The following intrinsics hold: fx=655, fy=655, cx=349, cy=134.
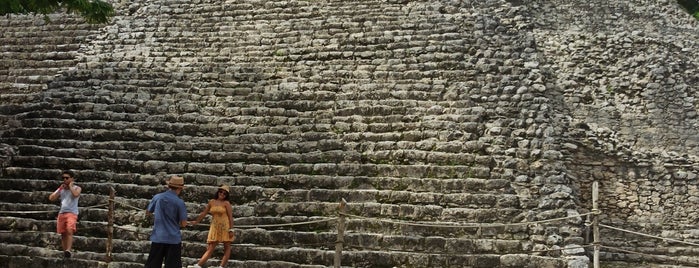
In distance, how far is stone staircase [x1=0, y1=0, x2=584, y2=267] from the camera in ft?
22.2

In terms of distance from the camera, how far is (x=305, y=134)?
320 inches

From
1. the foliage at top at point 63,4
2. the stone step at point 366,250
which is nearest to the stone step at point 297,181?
the stone step at point 366,250

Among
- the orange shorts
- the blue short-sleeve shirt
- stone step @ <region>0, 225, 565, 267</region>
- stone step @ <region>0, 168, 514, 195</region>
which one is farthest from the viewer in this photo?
stone step @ <region>0, 168, 514, 195</region>

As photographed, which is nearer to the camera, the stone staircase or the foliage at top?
the stone staircase

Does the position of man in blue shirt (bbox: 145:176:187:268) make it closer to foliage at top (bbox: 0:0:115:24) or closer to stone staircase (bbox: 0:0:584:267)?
stone staircase (bbox: 0:0:584:267)

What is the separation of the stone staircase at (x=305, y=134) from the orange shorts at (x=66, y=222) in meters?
0.34

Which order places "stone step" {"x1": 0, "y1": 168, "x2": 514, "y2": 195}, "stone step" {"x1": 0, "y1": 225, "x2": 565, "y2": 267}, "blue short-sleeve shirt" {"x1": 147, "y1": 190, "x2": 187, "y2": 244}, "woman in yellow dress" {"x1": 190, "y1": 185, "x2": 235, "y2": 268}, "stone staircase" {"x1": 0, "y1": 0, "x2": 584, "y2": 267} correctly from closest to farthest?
"blue short-sleeve shirt" {"x1": 147, "y1": 190, "x2": 187, "y2": 244}, "woman in yellow dress" {"x1": 190, "y1": 185, "x2": 235, "y2": 268}, "stone step" {"x1": 0, "y1": 225, "x2": 565, "y2": 267}, "stone staircase" {"x1": 0, "y1": 0, "x2": 584, "y2": 267}, "stone step" {"x1": 0, "y1": 168, "x2": 514, "y2": 195}

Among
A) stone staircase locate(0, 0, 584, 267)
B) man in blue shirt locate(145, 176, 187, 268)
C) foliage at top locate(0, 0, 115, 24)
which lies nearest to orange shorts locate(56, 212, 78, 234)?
stone staircase locate(0, 0, 584, 267)

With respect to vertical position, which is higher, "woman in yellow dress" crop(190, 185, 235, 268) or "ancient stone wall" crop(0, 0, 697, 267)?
"ancient stone wall" crop(0, 0, 697, 267)

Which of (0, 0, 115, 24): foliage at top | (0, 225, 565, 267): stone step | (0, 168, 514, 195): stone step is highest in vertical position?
(0, 0, 115, 24): foliage at top

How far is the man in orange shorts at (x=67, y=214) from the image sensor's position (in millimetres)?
6652

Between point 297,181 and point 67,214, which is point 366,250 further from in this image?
point 67,214

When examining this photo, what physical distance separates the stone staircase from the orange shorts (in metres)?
0.34

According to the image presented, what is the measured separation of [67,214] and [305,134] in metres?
2.87
